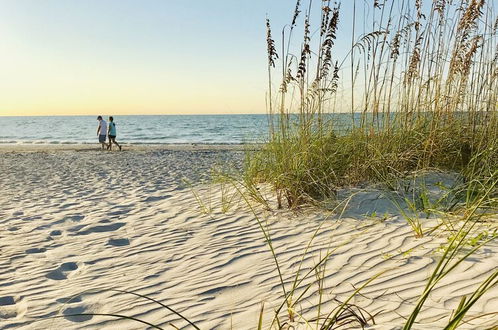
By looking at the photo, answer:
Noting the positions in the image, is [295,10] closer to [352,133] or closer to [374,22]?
[374,22]

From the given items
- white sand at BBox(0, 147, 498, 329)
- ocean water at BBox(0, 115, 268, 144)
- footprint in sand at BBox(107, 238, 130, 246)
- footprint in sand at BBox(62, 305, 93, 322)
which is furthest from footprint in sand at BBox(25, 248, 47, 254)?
ocean water at BBox(0, 115, 268, 144)

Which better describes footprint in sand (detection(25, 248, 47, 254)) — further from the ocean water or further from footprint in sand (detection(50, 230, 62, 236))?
the ocean water

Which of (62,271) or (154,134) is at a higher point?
(62,271)

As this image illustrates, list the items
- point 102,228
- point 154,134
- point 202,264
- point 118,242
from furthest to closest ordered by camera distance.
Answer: point 154,134 → point 102,228 → point 118,242 → point 202,264

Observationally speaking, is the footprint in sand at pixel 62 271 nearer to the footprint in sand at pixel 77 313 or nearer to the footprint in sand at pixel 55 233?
the footprint in sand at pixel 77 313

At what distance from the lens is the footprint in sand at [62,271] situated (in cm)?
309

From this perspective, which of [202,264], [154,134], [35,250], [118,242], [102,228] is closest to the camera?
[202,264]

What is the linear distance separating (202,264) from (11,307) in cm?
127

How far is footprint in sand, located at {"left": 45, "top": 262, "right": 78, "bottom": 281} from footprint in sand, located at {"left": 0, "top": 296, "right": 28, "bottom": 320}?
35 cm

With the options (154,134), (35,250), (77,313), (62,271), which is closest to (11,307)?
(77,313)

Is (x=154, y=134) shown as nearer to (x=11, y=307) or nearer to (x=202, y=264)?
(x=202, y=264)

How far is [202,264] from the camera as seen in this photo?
3160 mm

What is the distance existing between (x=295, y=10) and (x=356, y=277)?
302 centimetres

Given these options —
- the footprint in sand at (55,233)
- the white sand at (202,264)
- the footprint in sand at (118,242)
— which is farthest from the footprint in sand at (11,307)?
the footprint in sand at (55,233)
